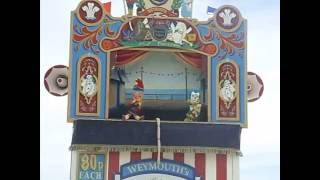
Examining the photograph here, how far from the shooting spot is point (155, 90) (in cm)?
426

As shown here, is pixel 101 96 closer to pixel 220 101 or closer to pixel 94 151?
pixel 94 151

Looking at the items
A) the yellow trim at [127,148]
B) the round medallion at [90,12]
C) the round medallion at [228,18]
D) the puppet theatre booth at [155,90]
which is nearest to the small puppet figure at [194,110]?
the puppet theatre booth at [155,90]

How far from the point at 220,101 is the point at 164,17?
0.57m

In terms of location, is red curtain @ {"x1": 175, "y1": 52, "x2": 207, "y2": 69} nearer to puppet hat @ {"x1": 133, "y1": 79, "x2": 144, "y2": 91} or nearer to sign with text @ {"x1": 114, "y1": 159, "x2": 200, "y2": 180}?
puppet hat @ {"x1": 133, "y1": 79, "x2": 144, "y2": 91}

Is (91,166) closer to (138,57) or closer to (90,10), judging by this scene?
(138,57)

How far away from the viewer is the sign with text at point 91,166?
412 centimetres

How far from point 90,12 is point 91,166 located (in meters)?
0.86

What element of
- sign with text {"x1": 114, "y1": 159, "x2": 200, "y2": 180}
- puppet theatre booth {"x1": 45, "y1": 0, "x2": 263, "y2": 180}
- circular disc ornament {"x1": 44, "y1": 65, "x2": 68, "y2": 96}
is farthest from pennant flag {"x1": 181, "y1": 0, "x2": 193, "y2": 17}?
sign with text {"x1": 114, "y1": 159, "x2": 200, "y2": 180}

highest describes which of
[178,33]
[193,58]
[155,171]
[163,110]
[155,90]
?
[178,33]

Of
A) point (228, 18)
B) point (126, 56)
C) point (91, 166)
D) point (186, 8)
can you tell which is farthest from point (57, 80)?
point (228, 18)

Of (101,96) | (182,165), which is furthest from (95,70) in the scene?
(182,165)

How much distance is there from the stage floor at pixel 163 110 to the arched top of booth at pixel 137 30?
308mm
